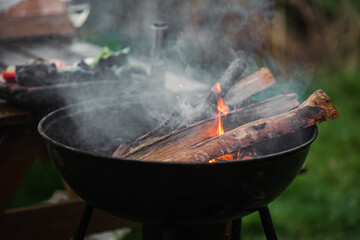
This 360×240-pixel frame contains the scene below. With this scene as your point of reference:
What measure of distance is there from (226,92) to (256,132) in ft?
1.05

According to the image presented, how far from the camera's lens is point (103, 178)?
1218 mm

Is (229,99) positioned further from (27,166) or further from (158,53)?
(27,166)

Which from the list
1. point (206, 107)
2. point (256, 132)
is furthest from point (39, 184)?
point (256, 132)

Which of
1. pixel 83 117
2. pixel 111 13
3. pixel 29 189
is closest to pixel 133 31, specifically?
pixel 111 13

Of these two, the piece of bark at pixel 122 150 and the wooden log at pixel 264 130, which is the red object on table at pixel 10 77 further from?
the wooden log at pixel 264 130

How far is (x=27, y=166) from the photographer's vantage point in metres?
2.04

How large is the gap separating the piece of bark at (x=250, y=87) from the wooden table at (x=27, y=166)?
902 mm

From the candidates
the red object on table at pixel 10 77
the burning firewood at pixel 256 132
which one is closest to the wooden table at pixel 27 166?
the red object on table at pixel 10 77

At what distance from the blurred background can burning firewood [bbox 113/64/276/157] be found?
0.18 metres

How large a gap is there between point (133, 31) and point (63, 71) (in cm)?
305

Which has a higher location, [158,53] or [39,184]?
[158,53]

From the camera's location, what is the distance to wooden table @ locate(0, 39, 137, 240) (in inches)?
75.1

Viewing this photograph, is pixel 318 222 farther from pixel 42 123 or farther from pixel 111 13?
pixel 111 13

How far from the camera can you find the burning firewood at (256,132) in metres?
1.35
